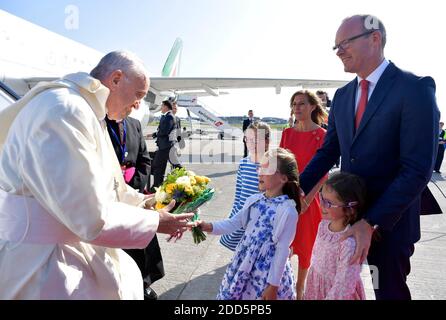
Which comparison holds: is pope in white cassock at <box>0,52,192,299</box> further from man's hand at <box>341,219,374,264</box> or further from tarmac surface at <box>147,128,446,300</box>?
tarmac surface at <box>147,128,446,300</box>

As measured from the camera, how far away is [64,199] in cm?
122

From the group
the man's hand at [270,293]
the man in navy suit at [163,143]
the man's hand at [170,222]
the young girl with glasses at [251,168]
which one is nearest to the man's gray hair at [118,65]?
the man's hand at [170,222]

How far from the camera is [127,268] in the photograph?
171cm

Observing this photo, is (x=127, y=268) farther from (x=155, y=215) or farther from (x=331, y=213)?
(x=331, y=213)

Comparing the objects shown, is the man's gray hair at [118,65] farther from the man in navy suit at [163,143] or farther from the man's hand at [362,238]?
the man in navy suit at [163,143]

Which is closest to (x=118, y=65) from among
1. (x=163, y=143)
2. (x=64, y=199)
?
(x=64, y=199)

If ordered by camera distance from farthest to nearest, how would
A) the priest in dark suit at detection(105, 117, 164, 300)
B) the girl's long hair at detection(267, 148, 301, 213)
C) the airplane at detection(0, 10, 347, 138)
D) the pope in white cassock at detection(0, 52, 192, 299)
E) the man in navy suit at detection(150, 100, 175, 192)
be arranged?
1. the airplane at detection(0, 10, 347, 138)
2. the man in navy suit at detection(150, 100, 175, 192)
3. the priest in dark suit at detection(105, 117, 164, 300)
4. the girl's long hair at detection(267, 148, 301, 213)
5. the pope in white cassock at detection(0, 52, 192, 299)

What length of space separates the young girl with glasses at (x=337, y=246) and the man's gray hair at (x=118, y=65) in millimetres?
1284

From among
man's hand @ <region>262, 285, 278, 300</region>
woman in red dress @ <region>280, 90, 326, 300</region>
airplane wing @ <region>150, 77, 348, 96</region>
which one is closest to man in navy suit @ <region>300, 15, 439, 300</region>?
man's hand @ <region>262, 285, 278, 300</region>

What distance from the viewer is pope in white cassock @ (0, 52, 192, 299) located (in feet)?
4.04

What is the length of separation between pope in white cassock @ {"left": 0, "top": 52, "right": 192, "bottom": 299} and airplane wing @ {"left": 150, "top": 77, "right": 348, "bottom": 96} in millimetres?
14297

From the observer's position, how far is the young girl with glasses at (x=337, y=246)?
181cm
